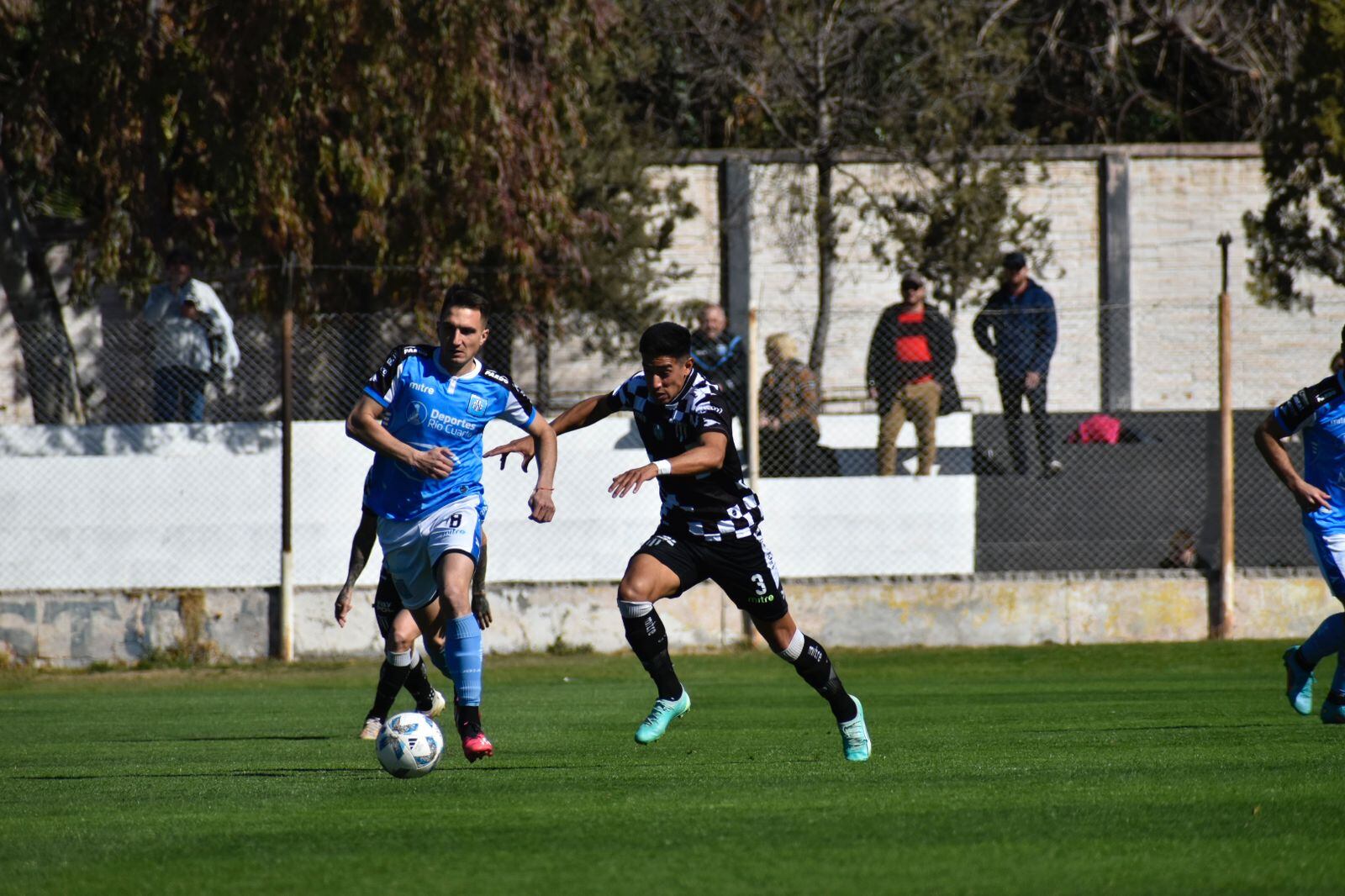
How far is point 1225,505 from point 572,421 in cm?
886

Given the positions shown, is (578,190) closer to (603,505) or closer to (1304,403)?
(603,505)

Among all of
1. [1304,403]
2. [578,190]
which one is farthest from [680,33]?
[1304,403]

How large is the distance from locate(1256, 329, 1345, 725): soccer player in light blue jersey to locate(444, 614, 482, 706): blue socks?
4417mm

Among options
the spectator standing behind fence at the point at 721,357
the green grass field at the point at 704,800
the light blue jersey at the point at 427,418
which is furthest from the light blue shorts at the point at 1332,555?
the spectator standing behind fence at the point at 721,357

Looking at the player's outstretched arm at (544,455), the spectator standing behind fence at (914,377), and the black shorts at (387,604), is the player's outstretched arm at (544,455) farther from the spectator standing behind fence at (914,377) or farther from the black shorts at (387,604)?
the spectator standing behind fence at (914,377)

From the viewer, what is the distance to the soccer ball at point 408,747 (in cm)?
735

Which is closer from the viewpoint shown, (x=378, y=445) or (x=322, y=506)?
(x=378, y=445)

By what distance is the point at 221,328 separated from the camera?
15.4 meters

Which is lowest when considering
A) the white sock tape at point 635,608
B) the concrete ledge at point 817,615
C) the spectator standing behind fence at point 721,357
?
the concrete ledge at point 817,615

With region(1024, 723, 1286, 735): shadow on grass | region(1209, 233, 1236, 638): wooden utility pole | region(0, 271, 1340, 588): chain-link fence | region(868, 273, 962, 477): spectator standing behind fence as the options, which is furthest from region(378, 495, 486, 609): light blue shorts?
region(1209, 233, 1236, 638): wooden utility pole

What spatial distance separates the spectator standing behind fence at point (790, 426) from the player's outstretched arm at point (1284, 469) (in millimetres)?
6312

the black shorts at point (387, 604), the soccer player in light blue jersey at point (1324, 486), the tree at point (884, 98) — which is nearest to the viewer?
the soccer player in light blue jersey at point (1324, 486)

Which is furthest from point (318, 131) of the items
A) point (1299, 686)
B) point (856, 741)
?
point (1299, 686)

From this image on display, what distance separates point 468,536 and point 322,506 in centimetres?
713
